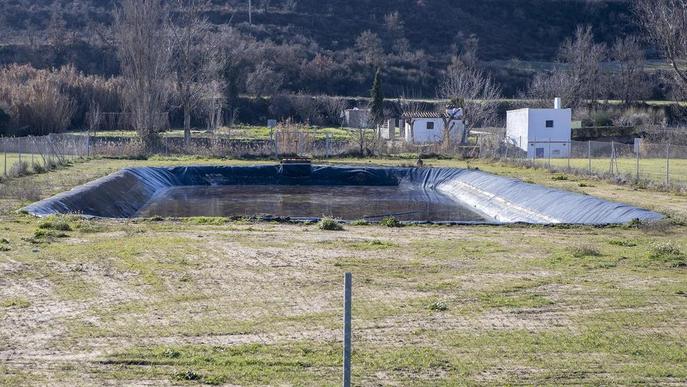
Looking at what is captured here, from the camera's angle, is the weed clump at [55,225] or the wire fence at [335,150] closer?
the weed clump at [55,225]

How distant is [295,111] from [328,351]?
2542 inches

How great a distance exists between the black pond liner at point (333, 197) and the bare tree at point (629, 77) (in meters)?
48.7

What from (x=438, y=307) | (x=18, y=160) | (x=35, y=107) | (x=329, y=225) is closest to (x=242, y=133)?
(x=35, y=107)

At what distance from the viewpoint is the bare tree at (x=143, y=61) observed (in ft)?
155

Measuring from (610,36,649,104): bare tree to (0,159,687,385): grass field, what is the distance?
65.3 metres

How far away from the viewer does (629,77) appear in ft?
266

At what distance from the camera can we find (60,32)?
84.3 metres

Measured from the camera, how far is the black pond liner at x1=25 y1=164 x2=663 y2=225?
75.2ft

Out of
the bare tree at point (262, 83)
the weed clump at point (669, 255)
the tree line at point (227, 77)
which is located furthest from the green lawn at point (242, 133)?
the weed clump at point (669, 255)

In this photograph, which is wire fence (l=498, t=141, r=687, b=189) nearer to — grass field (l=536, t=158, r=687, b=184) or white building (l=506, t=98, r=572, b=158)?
grass field (l=536, t=158, r=687, b=184)

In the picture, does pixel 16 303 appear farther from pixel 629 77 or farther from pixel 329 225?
pixel 629 77

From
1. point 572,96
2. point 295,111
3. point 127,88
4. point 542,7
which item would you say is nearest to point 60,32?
point 295,111

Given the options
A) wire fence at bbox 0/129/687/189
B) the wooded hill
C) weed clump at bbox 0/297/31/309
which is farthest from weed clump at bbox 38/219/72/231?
the wooded hill

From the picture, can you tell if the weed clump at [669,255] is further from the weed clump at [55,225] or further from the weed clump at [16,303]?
the weed clump at [55,225]
